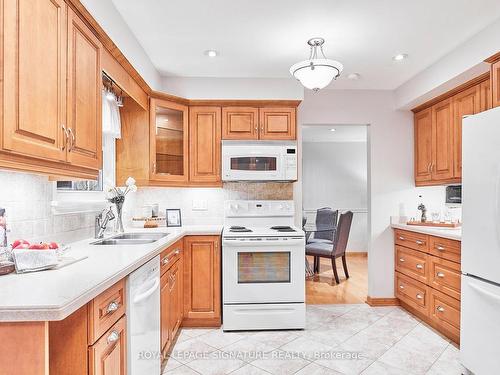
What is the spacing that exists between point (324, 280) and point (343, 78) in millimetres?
2756

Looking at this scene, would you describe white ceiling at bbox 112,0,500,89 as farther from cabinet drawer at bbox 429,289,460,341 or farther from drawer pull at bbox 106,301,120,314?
cabinet drawer at bbox 429,289,460,341

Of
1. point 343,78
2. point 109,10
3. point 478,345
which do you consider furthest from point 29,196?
point 343,78

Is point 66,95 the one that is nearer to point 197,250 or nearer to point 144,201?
point 197,250

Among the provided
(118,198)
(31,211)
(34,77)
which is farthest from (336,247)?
(34,77)

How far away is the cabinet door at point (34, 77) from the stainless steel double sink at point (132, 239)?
3.57ft

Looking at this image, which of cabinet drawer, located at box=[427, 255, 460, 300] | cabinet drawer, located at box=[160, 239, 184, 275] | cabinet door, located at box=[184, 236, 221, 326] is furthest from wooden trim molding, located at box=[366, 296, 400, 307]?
cabinet drawer, located at box=[160, 239, 184, 275]

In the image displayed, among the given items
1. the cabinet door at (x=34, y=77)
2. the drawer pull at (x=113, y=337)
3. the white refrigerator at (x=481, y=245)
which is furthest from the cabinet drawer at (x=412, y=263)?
the cabinet door at (x=34, y=77)

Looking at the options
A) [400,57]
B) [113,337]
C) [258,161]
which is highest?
[400,57]

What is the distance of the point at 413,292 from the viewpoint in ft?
11.1

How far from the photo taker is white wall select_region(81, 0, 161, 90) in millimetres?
1928

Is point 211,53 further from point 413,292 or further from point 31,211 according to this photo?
point 413,292

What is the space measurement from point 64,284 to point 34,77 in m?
0.79

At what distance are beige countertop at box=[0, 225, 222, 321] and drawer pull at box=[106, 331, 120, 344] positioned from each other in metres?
0.22

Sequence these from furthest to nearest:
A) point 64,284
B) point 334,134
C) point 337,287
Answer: point 334,134, point 337,287, point 64,284
